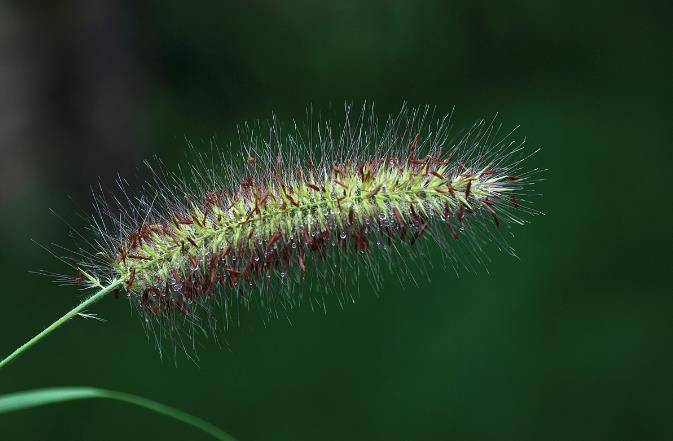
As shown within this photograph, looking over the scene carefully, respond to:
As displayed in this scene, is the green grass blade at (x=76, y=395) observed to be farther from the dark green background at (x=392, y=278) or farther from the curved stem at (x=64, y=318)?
the dark green background at (x=392, y=278)

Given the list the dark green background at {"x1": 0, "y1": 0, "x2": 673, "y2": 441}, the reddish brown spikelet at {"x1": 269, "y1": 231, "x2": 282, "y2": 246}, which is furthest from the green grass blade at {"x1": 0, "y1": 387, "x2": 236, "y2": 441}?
the dark green background at {"x1": 0, "y1": 0, "x2": 673, "y2": 441}

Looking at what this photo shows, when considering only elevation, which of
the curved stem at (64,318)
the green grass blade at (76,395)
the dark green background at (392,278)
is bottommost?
the green grass blade at (76,395)

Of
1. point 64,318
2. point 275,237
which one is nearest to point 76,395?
point 64,318

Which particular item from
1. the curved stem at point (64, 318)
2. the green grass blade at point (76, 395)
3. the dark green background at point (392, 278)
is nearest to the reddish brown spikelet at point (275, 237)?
the curved stem at point (64, 318)

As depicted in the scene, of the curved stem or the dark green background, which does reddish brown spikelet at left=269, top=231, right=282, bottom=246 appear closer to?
the curved stem

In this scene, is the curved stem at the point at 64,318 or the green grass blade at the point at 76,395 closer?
the green grass blade at the point at 76,395

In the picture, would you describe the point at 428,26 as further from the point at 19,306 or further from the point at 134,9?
the point at 19,306

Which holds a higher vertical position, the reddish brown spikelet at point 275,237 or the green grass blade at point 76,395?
the reddish brown spikelet at point 275,237
